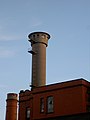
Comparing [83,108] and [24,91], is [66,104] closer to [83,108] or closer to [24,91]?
[83,108]

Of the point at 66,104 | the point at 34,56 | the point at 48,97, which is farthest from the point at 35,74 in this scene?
the point at 66,104

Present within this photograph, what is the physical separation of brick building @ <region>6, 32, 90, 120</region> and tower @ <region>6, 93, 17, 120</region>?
8.71 m

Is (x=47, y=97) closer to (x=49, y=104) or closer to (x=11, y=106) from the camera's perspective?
(x=49, y=104)

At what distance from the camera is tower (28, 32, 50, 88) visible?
160ft

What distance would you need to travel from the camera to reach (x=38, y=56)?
50250 millimetres

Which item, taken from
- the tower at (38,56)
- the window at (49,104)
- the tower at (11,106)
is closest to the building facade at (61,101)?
the window at (49,104)

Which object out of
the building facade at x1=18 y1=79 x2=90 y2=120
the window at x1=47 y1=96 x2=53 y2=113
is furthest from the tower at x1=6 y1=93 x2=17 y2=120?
→ the window at x1=47 y1=96 x2=53 y2=113

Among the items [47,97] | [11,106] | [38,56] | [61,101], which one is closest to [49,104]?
[47,97]

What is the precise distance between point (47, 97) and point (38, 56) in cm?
982

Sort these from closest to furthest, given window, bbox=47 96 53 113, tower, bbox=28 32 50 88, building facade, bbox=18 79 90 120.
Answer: building facade, bbox=18 79 90 120, window, bbox=47 96 53 113, tower, bbox=28 32 50 88

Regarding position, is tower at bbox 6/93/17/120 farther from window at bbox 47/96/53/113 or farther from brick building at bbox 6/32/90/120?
window at bbox 47/96/53/113

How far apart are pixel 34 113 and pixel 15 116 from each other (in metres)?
15.6

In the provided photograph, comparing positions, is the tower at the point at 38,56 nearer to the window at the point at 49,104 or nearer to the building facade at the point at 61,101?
the building facade at the point at 61,101

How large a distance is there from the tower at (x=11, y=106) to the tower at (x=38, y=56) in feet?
35.9
